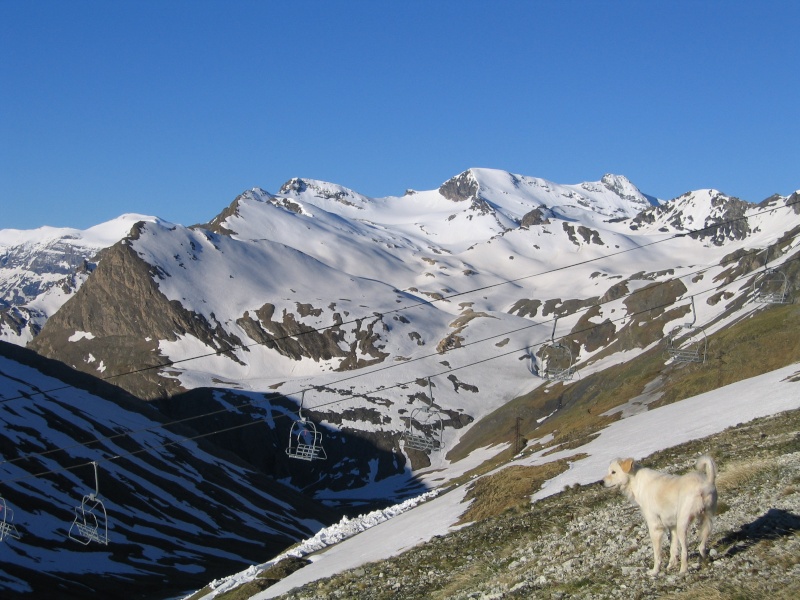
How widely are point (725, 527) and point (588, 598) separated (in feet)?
13.7

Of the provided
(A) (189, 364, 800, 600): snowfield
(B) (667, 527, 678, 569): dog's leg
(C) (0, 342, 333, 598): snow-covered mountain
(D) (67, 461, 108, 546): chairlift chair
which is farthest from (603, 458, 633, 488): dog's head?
(C) (0, 342, 333, 598): snow-covered mountain

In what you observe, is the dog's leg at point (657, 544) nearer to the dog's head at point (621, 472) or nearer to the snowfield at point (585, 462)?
the dog's head at point (621, 472)

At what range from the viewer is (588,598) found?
59.3 ft

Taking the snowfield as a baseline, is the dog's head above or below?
above

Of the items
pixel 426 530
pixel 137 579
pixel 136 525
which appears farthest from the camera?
pixel 136 525

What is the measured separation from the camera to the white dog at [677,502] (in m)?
16.8

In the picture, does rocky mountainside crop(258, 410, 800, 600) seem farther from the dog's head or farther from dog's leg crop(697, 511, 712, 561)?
the dog's head

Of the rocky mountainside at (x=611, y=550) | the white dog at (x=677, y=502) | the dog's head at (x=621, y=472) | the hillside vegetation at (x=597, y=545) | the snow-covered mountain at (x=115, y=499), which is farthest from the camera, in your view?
the snow-covered mountain at (x=115, y=499)

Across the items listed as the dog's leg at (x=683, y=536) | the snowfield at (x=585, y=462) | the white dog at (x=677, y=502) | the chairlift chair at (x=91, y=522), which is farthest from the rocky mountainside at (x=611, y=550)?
the chairlift chair at (x=91, y=522)

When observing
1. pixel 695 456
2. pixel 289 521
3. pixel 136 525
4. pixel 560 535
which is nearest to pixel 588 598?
pixel 560 535

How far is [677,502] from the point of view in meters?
17.1

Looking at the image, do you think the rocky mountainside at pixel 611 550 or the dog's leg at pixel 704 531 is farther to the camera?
the rocky mountainside at pixel 611 550

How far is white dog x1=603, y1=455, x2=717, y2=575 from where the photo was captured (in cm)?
1677

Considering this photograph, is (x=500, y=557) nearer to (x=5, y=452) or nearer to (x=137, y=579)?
(x=137, y=579)
